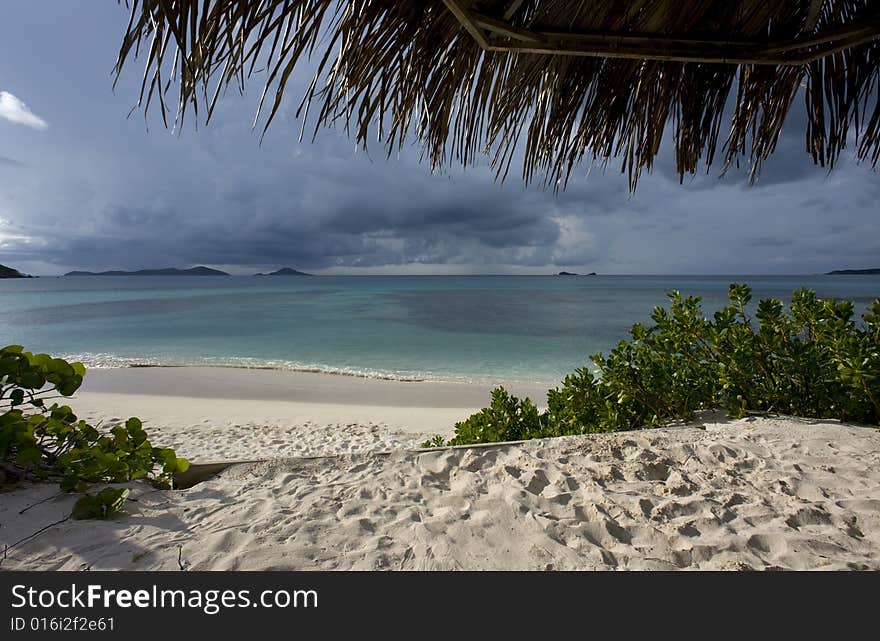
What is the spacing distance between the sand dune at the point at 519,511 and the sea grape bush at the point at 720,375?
477 mm

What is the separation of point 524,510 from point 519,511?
0.03 m

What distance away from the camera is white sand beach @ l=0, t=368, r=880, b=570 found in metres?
1.66

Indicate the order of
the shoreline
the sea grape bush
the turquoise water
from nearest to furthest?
the sea grape bush → the shoreline → the turquoise water

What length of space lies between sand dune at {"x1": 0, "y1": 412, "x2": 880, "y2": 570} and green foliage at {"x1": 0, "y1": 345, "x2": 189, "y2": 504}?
0.13 metres

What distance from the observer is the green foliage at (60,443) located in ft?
6.59

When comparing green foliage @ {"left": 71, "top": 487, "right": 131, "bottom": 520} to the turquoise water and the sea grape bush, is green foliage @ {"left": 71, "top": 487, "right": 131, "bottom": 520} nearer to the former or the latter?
the sea grape bush

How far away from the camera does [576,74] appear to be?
2170 millimetres

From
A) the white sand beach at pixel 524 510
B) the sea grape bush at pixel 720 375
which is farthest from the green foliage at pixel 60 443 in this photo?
the sea grape bush at pixel 720 375

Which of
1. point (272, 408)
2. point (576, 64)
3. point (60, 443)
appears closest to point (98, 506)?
point (60, 443)

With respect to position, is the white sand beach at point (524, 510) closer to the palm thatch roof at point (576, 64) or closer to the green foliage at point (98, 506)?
the green foliage at point (98, 506)

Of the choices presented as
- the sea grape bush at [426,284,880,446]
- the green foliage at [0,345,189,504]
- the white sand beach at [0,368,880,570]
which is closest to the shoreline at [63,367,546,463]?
the green foliage at [0,345,189,504]

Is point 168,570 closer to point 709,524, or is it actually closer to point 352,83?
point 352,83
